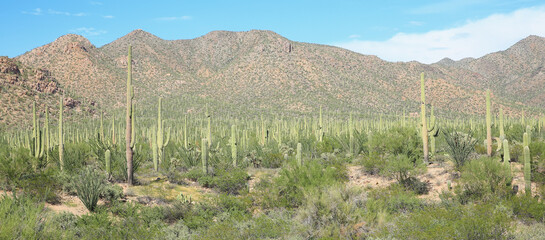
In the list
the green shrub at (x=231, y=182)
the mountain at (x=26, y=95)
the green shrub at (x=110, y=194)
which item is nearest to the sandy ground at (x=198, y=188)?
the green shrub at (x=110, y=194)

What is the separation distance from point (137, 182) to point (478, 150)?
15020 mm

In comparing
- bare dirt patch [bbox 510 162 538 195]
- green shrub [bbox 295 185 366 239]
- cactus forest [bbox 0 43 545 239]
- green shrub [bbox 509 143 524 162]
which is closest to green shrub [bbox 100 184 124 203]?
cactus forest [bbox 0 43 545 239]

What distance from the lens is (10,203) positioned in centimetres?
687

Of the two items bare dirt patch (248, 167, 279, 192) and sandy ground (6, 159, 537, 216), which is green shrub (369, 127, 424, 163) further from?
bare dirt patch (248, 167, 279, 192)

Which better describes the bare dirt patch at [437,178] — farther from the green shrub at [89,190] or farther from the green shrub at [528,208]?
the green shrub at [89,190]

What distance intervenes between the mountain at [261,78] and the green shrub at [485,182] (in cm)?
5446

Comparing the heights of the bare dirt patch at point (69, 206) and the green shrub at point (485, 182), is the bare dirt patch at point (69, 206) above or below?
below

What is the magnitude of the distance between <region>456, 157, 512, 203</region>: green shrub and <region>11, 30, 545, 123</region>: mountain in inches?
2144

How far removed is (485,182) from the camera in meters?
10.5

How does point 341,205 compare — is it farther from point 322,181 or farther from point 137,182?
point 137,182

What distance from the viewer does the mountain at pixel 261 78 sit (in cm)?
7062

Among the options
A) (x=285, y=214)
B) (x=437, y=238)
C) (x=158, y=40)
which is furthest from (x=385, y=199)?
(x=158, y=40)

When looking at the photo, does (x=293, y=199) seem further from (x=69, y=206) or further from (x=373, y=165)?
(x=69, y=206)

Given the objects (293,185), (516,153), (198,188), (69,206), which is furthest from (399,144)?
(69,206)
